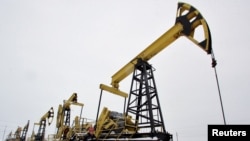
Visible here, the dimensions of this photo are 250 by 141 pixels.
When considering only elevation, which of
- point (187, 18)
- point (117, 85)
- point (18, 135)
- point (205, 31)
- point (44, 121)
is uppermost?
point (187, 18)

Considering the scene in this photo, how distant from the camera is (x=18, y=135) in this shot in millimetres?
28547

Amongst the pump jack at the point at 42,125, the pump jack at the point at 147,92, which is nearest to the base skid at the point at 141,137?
the pump jack at the point at 147,92

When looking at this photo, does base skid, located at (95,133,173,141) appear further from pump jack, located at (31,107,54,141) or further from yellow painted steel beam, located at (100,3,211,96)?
pump jack, located at (31,107,54,141)

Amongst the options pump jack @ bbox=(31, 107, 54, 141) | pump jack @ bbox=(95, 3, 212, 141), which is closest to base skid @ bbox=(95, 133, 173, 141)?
pump jack @ bbox=(95, 3, 212, 141)

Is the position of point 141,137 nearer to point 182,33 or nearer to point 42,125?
point 182,33

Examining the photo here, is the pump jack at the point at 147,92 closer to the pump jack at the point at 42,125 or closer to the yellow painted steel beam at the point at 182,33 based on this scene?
the yellow painted steel beam at the point at 182,33

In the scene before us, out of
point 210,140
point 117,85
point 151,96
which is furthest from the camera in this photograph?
point 117,85

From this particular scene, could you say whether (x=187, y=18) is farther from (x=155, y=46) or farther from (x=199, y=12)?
(x=155, y=46)

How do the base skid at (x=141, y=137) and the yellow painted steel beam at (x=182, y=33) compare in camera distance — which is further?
the yellow painted steel beam at (x=182, y=33)

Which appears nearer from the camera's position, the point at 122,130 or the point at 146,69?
the point at 122,130

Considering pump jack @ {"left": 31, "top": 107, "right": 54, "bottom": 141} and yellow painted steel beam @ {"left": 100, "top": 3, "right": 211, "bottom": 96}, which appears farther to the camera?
pump jack @ {"left": 31, "top": 107, "right": 54, "bottom": 141}

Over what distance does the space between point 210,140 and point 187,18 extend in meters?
5.99

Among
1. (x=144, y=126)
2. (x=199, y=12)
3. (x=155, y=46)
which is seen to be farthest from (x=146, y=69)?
(x=199, y=12)

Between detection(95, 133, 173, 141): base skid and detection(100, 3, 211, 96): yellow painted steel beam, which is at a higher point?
detection(100, 3, 211, 96): yellow painted steel beam
